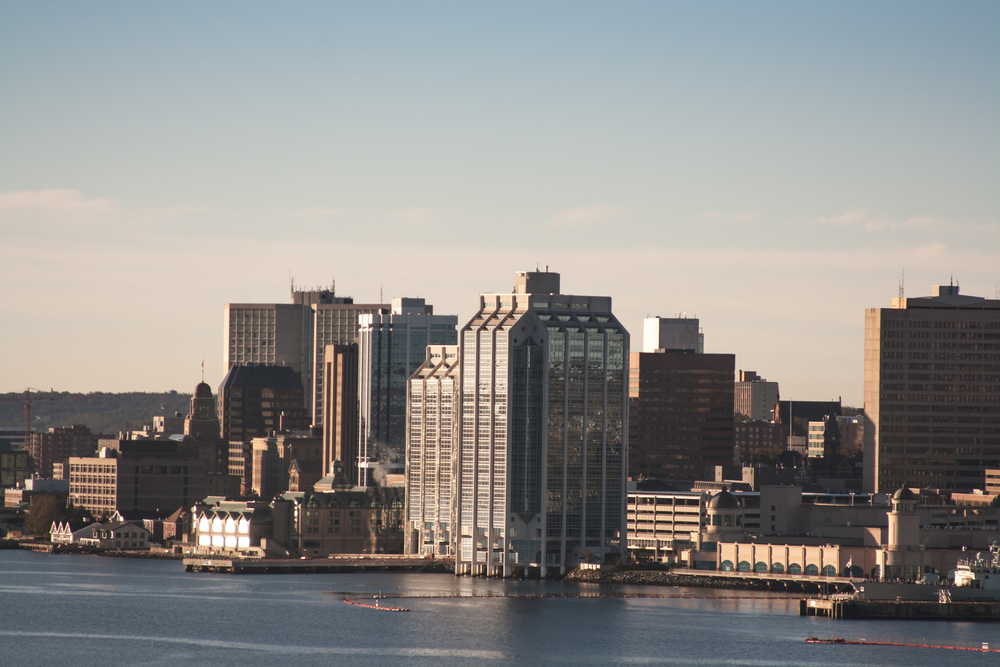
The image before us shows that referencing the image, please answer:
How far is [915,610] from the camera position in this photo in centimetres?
18712

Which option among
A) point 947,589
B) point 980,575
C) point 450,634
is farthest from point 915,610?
point 450,634

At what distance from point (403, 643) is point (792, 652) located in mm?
32293

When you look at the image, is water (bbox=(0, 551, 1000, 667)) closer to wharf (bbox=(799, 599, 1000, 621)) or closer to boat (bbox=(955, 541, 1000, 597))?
wharf (bbox=(799, 599, 1000, 621))

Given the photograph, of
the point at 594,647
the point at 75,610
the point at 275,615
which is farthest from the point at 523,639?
the point at 75,610

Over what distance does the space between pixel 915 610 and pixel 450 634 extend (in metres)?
48.4

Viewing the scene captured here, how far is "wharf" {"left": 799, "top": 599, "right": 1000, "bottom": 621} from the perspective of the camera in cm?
18625

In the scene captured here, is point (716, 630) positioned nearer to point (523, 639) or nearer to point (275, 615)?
point (523, 639)

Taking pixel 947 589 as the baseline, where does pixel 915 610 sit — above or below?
below

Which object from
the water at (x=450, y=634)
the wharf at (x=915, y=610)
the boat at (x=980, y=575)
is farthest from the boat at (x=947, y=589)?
the water at (x=450, y=634)

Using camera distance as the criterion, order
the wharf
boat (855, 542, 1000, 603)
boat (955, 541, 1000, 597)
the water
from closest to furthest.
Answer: the water → the wharf → boat (855, 542, 1000, 603) → boat (955, 541, 1000, 597)

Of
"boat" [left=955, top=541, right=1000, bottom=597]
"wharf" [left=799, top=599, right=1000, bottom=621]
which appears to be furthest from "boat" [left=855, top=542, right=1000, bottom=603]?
"wharf" [left=799, top=599, right=1000, bottom=621]

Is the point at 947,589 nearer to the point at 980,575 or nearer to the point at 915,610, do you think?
Result: the point at 980,575

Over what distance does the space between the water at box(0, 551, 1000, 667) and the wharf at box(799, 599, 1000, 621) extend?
4.14 m

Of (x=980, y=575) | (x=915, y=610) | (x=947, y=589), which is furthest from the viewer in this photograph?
(x=980, y=575)
